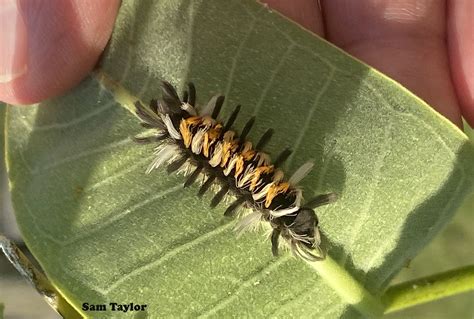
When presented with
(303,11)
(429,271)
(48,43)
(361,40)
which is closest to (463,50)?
(361,40)

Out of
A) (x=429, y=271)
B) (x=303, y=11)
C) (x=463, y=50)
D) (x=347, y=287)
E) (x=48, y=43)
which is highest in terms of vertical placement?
(x=463, y=50)

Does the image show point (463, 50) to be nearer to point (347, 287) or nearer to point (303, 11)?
point (303, 11)

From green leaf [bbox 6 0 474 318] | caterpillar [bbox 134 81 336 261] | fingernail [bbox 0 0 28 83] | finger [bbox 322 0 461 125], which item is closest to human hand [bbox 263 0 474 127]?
finger [bbox 322 0 461 125]

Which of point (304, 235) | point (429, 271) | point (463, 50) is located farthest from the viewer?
point (429, 271)

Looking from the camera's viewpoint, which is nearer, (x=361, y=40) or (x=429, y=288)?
(x=429, y=288)

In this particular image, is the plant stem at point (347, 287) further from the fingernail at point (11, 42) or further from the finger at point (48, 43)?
the fingernail at point (11, 42)

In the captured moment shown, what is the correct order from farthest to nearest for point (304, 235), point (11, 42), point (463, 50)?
point (463, 50) → point (11, 42) → point (304, 235)

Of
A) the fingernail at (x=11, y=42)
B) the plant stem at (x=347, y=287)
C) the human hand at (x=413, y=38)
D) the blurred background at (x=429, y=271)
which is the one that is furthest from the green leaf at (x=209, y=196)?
the blurred background at (x=429, y=271)
